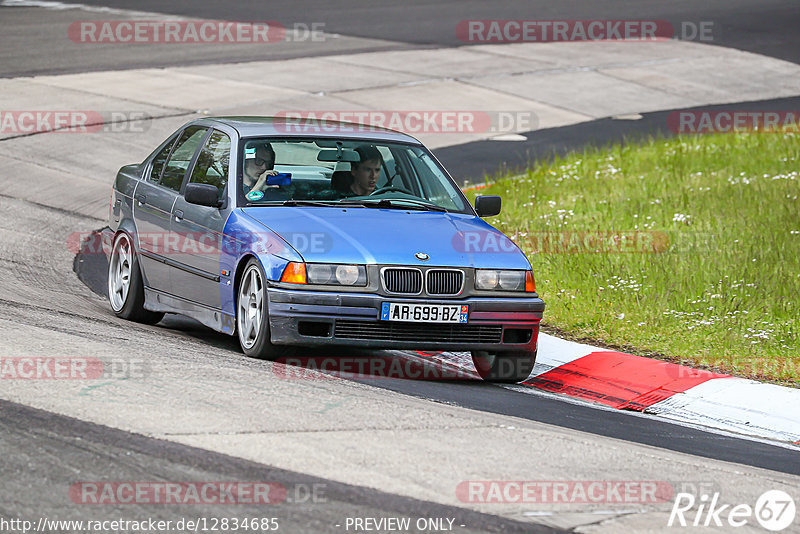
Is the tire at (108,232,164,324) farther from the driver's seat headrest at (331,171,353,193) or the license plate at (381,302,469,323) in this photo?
the license plate at (381,302,469,323)

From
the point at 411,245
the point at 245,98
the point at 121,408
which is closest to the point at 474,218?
the point at 411,245

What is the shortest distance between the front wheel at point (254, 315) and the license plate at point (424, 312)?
74cm

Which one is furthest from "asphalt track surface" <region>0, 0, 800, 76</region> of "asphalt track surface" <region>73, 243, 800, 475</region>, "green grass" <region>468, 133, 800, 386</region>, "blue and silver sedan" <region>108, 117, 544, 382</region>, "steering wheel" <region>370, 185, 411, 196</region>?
"asphalt track surface" <region>73, 243, 800, 475</region>

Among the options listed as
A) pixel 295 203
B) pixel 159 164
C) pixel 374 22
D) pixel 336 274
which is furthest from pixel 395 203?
pixel 374 22

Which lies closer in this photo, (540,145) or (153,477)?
(153,477)

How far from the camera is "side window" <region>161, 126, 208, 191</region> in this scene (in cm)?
933

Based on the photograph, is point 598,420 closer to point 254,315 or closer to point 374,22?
point 254,315

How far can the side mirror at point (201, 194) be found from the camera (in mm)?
8367

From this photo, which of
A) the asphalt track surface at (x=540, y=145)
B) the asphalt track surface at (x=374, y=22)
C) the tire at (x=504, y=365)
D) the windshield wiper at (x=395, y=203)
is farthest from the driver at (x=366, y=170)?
the asphalt track surface at (x=374, y=22)

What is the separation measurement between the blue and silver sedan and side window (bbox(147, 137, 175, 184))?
0.02 metres

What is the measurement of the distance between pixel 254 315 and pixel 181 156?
2.02m

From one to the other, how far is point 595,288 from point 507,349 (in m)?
2.88

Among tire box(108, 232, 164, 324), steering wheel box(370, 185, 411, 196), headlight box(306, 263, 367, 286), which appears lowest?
tire box(108, 232, 164, 324)

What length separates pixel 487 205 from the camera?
29.5 ft
